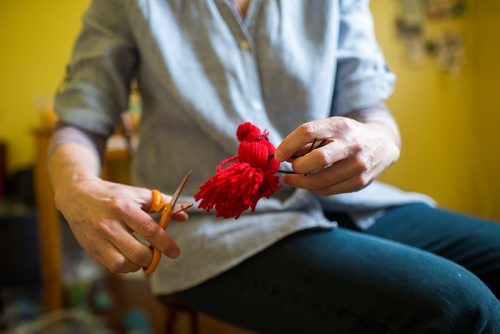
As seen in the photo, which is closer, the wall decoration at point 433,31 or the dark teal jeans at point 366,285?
the dark teal jeans at point 366,285

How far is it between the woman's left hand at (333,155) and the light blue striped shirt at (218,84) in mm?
132

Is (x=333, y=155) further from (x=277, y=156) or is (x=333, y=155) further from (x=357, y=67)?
(x=357, y=67)

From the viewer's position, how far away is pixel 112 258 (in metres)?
0.42

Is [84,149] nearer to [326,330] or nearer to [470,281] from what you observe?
[326,330]

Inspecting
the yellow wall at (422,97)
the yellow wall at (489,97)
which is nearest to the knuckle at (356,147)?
the yellow wall at (422,97)

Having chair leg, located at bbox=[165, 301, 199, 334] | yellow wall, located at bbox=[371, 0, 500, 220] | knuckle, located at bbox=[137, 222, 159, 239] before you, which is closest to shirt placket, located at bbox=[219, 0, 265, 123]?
knuckle, located at bbox=[137, 222, 159, 239]

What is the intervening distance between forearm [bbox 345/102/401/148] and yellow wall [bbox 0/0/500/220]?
4.25 feet

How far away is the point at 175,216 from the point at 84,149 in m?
0.22

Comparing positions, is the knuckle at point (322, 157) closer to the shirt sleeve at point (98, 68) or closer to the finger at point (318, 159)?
the finger at point (318, 159)

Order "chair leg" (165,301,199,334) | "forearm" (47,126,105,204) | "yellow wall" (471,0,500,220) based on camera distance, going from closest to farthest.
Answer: "forearm" (47,126,105,204) < "chair leg" (165,301,199,334) < "yellow wall" (471,0,500,220)

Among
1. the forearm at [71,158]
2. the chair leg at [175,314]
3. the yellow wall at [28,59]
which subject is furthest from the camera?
the yellow wall at [28,59]

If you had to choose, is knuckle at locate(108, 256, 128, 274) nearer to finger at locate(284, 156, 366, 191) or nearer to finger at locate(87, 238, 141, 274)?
finger at locate(87, 238, 141, 274)

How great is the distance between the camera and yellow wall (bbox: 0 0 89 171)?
182 centimetres

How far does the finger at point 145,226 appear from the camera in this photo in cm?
42
